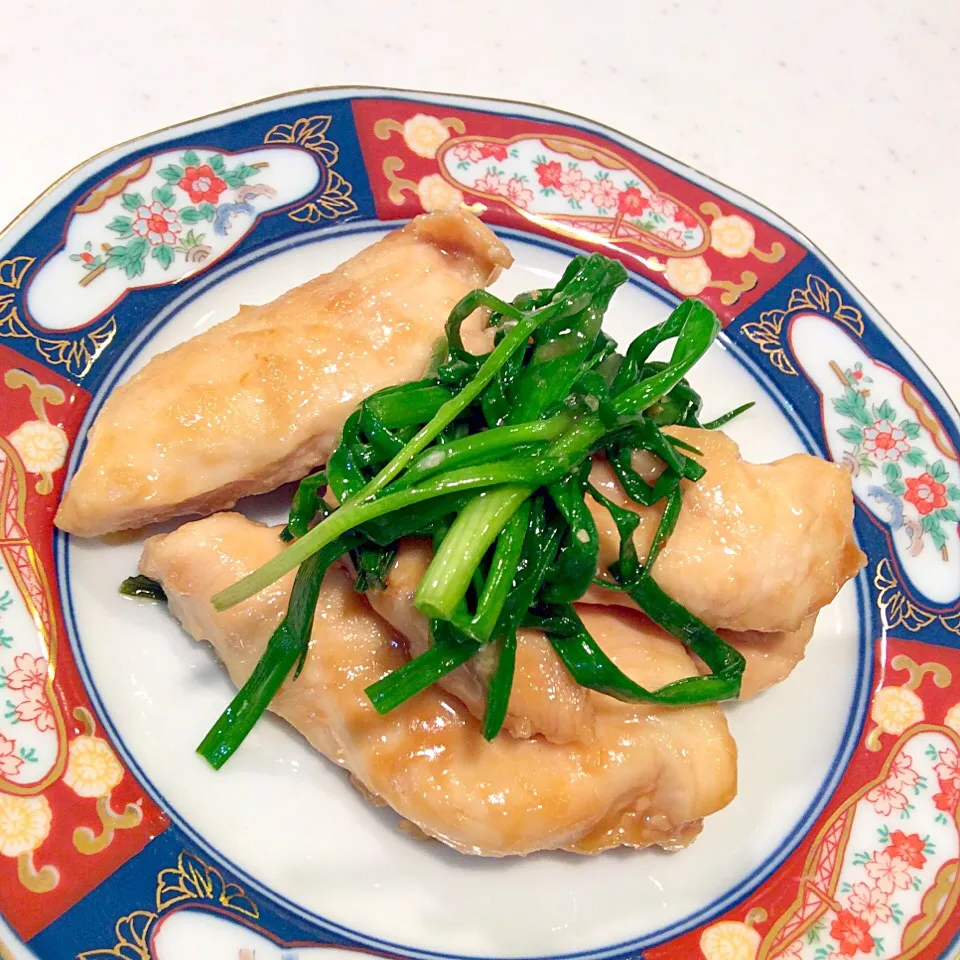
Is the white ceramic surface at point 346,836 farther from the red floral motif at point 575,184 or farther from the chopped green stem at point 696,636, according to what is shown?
the red floral motif at point 575,184

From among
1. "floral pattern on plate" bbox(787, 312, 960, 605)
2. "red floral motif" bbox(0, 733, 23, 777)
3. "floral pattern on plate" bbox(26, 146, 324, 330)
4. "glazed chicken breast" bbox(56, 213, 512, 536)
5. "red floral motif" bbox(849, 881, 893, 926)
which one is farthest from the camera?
"floral pattern on plate" bbox(787, 312, 960, 605)

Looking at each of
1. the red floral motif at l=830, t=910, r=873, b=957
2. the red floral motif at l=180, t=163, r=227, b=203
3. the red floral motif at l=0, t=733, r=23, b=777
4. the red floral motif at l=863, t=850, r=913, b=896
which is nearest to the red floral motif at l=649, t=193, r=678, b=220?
the red floral motif at l=180, t=163, r=227, b=203

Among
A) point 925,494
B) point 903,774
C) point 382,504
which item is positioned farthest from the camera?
point 925,494

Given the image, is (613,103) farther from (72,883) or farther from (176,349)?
(72,883)

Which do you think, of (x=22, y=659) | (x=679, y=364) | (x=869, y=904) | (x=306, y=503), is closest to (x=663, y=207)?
(x=679, y=364)

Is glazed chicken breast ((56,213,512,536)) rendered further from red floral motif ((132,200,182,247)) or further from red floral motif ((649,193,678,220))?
red floral motif ((649,193,678,220))

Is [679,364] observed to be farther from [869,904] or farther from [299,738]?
[869,904]

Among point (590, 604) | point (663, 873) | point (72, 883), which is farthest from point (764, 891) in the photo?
point (72, 883)
